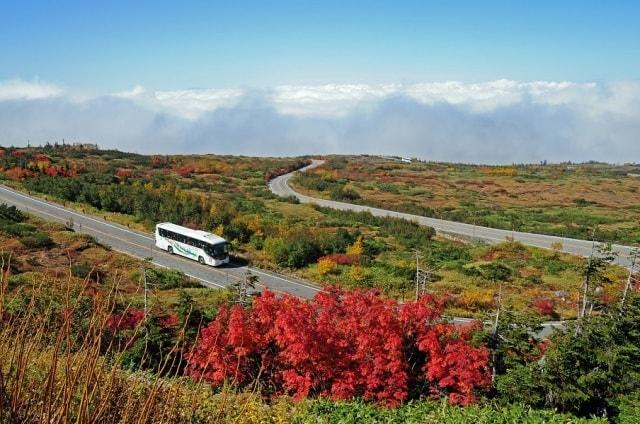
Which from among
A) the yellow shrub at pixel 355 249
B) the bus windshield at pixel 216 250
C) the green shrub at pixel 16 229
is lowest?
the yellow shrub at pixel 355 249

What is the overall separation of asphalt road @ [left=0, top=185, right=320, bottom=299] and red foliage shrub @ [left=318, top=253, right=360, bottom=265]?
5.49 meters

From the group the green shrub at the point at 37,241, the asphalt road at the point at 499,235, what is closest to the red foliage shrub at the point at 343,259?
the asphalt road at the point at 499,235

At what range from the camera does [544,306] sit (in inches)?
1355

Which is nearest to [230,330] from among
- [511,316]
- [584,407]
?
[511,316]

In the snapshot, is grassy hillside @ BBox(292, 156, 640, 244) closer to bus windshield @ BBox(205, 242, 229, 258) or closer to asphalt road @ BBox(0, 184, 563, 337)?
asphalt road @ BBox(0, 184, 563, 337)

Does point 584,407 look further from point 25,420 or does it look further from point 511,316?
point 25,420

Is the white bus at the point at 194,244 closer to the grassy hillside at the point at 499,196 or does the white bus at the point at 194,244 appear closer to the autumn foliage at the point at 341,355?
the autumn foliage at the point at 341,355

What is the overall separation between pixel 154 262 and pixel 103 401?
126 ft

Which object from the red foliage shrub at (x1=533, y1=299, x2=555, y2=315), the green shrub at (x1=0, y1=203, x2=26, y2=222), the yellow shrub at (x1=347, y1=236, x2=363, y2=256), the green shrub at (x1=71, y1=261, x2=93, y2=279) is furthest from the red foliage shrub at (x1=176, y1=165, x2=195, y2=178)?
the red foliage shrub at (x1=533, y1=299, x2=555, y2=315)

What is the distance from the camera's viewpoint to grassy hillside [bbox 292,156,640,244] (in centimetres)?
7319

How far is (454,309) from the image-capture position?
112 ft

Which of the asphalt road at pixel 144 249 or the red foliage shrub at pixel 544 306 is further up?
the asphalt road at pixel 144 249

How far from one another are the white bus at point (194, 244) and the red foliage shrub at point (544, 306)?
948 inches

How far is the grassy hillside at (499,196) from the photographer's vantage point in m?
73.2
